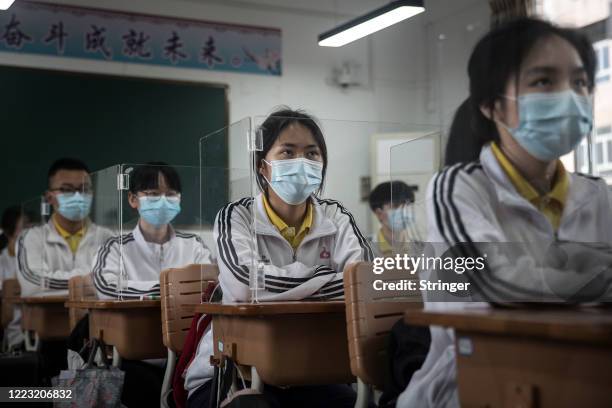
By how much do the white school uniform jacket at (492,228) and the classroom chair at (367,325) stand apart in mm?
337

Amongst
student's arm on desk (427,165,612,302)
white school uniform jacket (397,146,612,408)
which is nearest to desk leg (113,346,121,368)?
white school uniform jacket (397,146,612,408)

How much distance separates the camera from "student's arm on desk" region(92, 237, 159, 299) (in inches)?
160

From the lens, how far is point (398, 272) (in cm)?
234

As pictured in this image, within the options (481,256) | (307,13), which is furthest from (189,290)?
(307,13)

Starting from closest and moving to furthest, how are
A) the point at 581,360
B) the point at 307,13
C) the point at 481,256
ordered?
the point at 581,360 < the point at 481,256 < the point at 307,13

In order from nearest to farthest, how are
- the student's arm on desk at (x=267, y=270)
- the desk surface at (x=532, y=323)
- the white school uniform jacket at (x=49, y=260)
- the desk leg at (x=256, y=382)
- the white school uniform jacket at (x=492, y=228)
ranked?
the desk surface at (x=532, y=323) < the white school uniform jacket at (x=492, y=228) < the desk leg at (x=256, y=382) < the student's arm on desk at (x=267, y=270) < the white school uniform jacket at (x=49, y=260)

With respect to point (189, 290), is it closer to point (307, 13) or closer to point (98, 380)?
point (98, 380)

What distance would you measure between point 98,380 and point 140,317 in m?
0.42

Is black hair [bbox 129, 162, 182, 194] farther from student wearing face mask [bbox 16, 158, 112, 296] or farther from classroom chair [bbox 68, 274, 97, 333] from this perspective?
student wearing face mask [bbox 16, 158, 112, 296]

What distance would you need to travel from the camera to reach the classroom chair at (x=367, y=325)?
229 cm

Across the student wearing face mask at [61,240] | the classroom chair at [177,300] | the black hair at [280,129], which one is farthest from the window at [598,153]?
the student wearing face mask at [61,240]

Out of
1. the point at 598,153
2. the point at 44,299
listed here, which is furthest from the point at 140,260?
the point at 598,153

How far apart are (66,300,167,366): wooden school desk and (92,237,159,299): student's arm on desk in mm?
202

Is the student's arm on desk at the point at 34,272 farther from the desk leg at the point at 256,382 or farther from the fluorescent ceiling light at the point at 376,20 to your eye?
the desk leg at the point at 256,382
